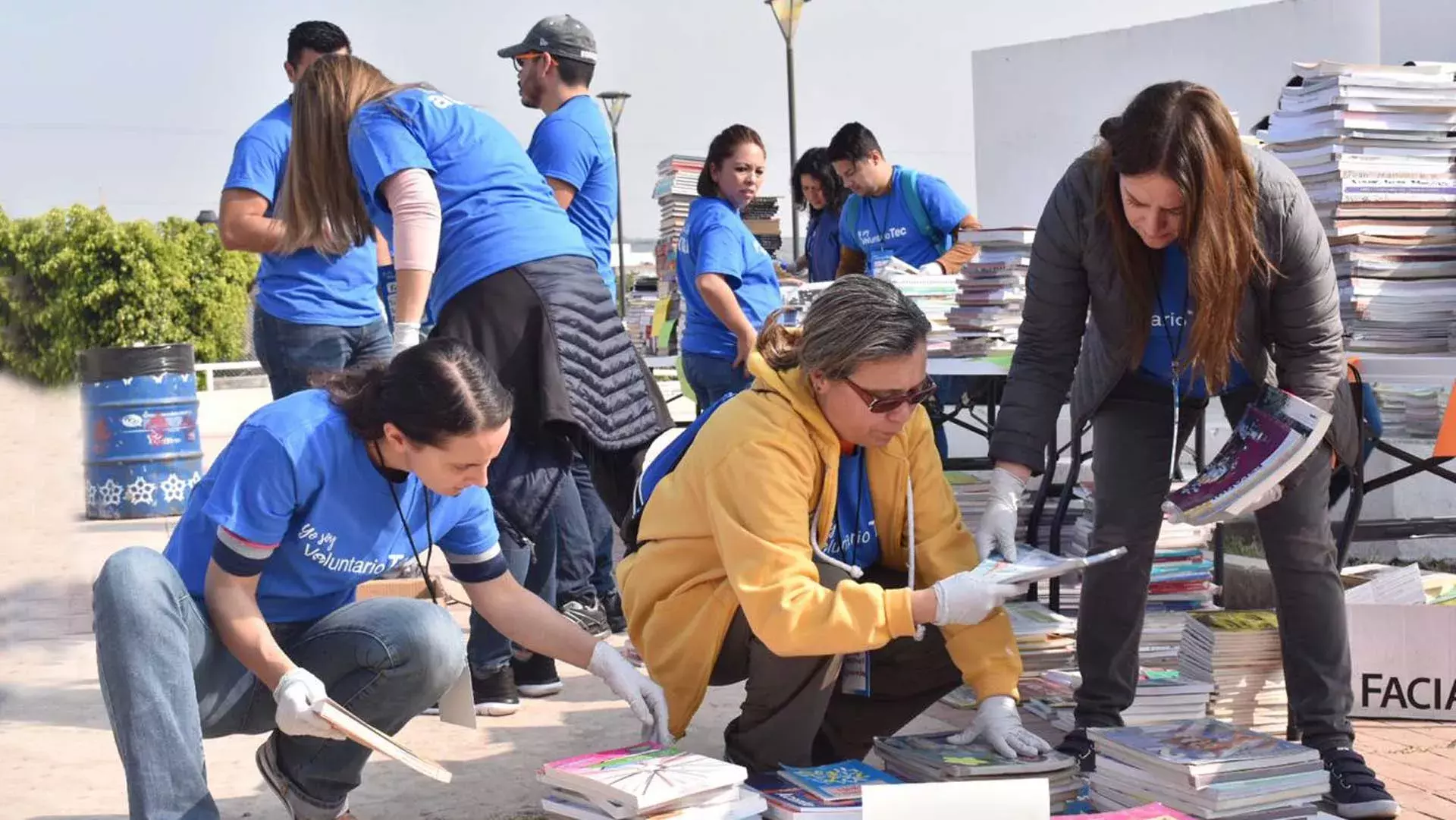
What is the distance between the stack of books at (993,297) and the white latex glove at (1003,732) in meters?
2.07

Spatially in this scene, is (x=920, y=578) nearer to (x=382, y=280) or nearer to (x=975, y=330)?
(x=975, y=330)

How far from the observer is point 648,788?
2.49 m

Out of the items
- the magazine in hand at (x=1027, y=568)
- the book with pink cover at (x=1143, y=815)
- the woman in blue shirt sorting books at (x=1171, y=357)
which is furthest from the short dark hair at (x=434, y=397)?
the book with pink cover at (x=1143, y=815)

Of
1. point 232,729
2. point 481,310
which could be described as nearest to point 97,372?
point 481,310

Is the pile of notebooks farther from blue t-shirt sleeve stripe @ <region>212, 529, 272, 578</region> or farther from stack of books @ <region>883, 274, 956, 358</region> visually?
blue t-shirt sleeve stripe @ <region>212, 529, 272, 578</region>

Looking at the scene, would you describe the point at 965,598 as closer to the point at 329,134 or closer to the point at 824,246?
the point at 329,134

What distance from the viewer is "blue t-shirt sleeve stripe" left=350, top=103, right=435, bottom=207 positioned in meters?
3.62

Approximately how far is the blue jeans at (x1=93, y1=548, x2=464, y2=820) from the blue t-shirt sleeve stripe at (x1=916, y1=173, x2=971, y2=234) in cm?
351

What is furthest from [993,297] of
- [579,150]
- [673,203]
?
[673,203]

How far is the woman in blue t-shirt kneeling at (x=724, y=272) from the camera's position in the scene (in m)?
5.53

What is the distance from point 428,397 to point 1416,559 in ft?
14.4

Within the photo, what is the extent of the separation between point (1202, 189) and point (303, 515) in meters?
1.72

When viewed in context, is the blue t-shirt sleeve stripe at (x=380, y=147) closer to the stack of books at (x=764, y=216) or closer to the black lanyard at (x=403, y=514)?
the black lanyard at (x=403, y=514)

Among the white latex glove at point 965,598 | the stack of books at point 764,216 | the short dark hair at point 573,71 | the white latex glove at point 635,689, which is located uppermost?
the short dark hair at point 573,71
